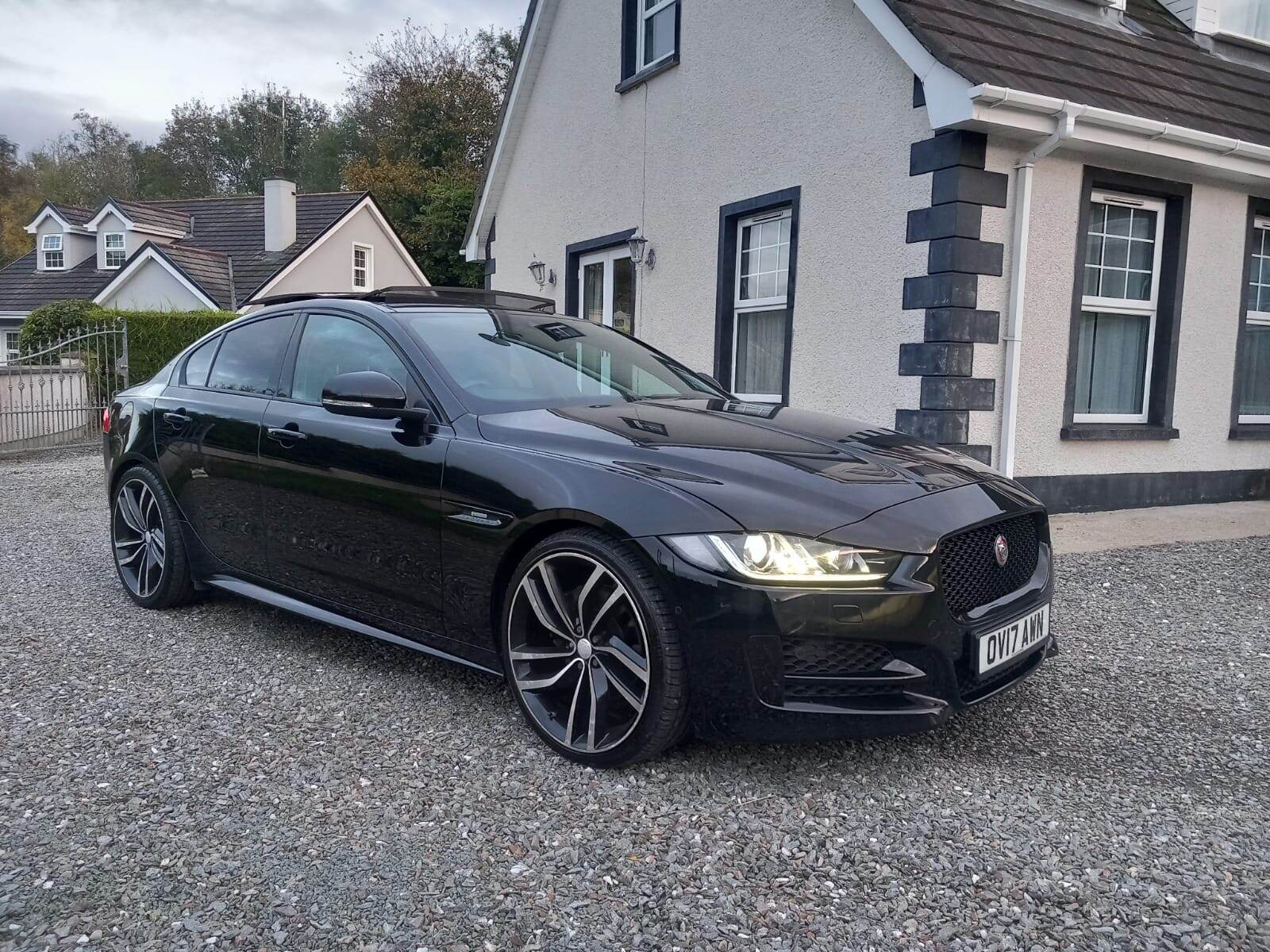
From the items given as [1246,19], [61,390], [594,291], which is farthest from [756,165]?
[61,390]

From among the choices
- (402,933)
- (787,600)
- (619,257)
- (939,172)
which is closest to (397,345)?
(787,600)

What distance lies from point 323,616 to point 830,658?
2.16m

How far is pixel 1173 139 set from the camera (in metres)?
7.37

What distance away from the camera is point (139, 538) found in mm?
4988

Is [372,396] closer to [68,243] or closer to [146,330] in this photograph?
[146,330]

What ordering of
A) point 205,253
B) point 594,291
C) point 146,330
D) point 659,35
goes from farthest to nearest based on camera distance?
point 205,253 < point 146,330 < point 594,291 < point 659,35

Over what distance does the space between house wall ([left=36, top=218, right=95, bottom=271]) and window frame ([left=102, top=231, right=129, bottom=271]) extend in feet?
7.24

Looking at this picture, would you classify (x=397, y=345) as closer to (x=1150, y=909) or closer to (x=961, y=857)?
(x=961, y=857)

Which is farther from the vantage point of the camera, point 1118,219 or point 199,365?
point 1118,219

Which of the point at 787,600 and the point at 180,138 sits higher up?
the point at 180,138

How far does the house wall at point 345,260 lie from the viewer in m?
28.7

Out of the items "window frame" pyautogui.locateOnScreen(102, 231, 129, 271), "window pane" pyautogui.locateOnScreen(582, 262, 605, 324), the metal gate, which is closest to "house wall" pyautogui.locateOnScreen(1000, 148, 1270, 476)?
"window pane" pyautogui.locateOnScreen(582, 262, 605, 324)

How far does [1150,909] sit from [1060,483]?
593 cm

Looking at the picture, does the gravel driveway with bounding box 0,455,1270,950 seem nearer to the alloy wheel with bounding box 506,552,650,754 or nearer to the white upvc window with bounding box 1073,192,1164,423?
the alloy wheel with bounding box 506,552,650,754
